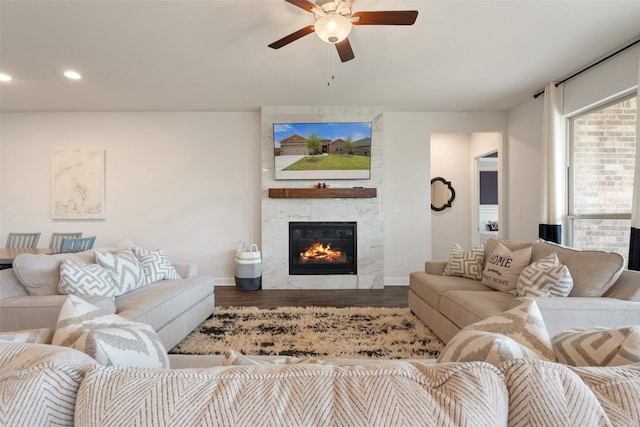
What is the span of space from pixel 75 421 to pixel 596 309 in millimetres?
2382

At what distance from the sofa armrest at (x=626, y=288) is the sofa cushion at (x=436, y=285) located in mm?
783

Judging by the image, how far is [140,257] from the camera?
2846mm

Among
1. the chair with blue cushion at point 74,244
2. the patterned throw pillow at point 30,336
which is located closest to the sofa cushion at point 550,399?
the patterned throw pillow at point 30,336

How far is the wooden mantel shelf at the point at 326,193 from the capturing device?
434cm

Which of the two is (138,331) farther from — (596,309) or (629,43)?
(629,43)

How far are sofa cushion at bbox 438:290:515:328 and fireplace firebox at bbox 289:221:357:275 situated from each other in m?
2.09

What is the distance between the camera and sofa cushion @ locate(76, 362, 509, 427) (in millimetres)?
461

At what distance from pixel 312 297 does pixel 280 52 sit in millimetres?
2873

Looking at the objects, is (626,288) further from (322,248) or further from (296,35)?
(322,248)

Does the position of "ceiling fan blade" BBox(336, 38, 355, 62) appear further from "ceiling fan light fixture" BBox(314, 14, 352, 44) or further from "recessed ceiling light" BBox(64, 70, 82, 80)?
"recessed ceiling light" BBox(64, 70, 82, 80)

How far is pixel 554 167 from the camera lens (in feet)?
11.6

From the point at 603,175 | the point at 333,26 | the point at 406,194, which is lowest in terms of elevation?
the point at 406,194

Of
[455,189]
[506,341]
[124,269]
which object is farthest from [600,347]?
[455,189]

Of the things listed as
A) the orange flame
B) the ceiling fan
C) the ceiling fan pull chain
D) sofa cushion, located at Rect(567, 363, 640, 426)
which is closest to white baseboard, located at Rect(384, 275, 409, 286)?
the orange flame
